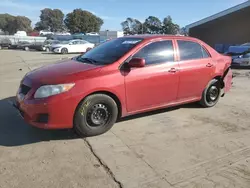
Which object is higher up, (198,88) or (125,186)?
(198,88)

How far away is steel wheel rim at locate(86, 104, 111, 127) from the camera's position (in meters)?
4.55

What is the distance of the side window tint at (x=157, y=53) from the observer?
5.16 meters

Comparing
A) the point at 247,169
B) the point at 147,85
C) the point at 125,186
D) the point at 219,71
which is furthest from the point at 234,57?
the point at 125,186

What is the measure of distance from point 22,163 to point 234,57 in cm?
1263

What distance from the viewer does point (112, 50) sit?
5328 millimetres

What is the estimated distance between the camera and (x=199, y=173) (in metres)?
3.50

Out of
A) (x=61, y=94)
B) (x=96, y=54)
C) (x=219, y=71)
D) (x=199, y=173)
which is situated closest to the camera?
(x=199, y=173)

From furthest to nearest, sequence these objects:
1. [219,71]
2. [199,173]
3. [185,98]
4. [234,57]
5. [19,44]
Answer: [19,44], [234,57], [219,71], [185,98], [199,173]

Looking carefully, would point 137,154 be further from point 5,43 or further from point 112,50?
point 5,43

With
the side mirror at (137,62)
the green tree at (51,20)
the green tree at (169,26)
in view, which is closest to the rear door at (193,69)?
the side mirror at (137,62)

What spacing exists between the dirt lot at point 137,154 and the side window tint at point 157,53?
1.15m

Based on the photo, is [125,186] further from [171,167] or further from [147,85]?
[147,85]

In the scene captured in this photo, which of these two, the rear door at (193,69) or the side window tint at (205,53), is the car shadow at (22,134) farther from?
the side window tint at (205,53)

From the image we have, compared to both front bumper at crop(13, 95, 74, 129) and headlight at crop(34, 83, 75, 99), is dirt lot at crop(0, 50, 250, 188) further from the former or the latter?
headlight at crop(34, 83, 75, 99)
